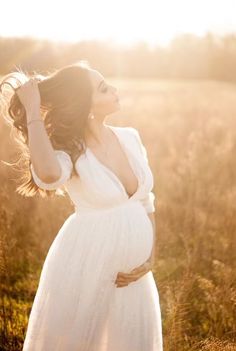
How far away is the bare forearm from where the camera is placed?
2.14 meters

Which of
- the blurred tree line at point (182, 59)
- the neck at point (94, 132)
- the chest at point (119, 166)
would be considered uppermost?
the neck at point (94, 132)

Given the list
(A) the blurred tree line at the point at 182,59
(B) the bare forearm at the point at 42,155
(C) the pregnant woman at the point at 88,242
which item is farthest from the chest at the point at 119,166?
(A) the blurred tree line at the point at 182,59

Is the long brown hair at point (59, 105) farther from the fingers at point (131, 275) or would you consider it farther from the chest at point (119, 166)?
the fingers at point (131, 275)

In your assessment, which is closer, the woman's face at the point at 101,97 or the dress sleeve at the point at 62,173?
the dress sleeve at the point at 62,173

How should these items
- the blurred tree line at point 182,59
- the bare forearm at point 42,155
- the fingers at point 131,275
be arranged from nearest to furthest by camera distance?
the bare forearm at point 42,155
the fingers at point 131,275
the blurred tree line at point 182,59

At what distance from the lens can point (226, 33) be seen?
126ft

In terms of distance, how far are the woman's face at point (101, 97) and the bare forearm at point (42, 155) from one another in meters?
0.36

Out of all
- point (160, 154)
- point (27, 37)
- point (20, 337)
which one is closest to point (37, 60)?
point (27, 37)

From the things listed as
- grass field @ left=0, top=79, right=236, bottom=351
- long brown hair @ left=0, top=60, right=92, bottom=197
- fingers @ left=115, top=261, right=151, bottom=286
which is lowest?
grass field @ left=0, top=79, right=236, bottom=351

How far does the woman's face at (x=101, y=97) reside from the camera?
2.45 m

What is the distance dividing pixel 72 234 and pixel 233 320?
1453 mm

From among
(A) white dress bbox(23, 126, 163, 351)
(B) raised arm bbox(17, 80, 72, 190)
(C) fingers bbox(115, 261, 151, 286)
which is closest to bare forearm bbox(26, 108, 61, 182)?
(B) raised arm bbox(17, 80, 72, 190)

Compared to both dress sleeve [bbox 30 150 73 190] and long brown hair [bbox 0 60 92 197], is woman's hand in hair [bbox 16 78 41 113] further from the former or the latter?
dress sleeve [bbox 30 150 73 190]

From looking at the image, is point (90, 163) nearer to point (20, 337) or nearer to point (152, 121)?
point (20, 337)
